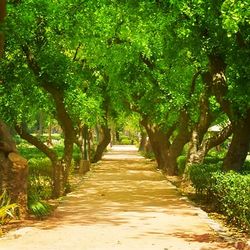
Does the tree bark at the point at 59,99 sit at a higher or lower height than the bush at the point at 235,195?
higher

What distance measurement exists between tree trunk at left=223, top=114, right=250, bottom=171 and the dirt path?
1770mm

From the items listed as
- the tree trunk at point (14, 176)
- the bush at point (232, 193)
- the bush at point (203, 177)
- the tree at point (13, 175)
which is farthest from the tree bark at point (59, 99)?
the bush at point (232, 193)

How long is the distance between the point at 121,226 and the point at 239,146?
5.69 metres

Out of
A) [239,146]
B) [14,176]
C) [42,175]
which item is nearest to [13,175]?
[14,176]

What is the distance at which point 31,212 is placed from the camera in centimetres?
1256

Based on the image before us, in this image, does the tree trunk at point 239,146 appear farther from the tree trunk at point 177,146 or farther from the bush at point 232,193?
the tree trunk at point 177,146

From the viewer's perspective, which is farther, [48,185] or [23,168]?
[48,185]

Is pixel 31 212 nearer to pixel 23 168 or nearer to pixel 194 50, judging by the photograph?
pixel 23 168

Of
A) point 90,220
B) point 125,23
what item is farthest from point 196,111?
point 90,220

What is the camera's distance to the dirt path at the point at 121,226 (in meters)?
9.15

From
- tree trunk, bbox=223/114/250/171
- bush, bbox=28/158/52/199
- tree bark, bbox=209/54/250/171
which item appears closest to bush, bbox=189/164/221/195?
tree trunk, bbox=223/114/250/171

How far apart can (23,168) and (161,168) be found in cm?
1866

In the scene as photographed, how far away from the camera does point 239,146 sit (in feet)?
50.6

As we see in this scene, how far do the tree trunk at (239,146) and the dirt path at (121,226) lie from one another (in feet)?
5.81
